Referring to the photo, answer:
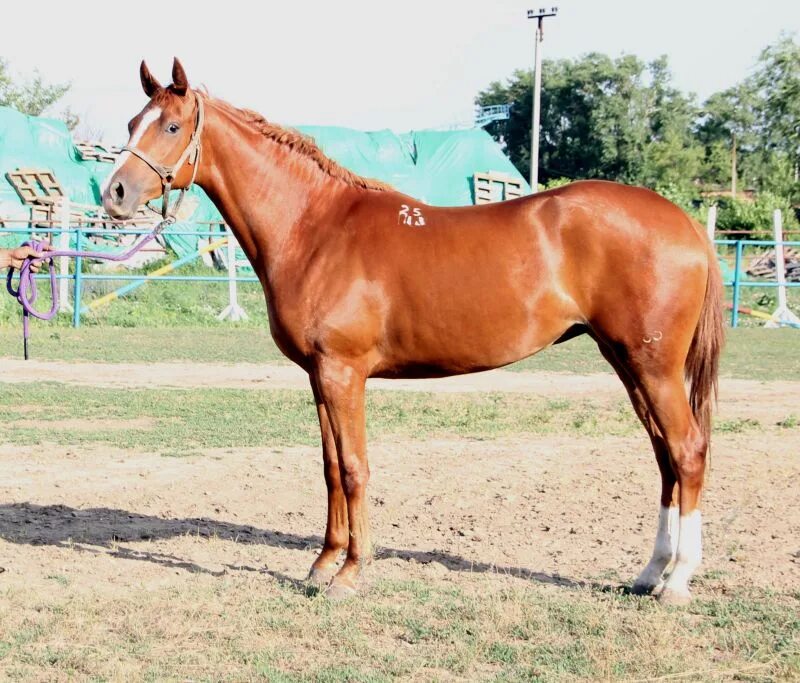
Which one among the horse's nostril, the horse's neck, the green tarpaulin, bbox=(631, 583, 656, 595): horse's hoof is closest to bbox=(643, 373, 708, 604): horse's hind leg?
bbox=(631, 583, 656, 595): horse's hoof

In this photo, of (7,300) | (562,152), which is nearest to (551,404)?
(7,300)

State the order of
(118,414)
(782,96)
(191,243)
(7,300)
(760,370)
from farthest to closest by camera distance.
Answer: (782,96) < (191,243) < (7,300) < (760,370) < (118,414)

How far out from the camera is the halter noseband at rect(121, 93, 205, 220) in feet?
15.6

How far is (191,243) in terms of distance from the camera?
25.9m

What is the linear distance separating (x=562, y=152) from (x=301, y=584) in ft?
167

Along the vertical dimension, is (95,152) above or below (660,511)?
above

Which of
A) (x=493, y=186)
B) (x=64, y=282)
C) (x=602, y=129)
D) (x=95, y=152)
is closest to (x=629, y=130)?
(x=602, y=129)

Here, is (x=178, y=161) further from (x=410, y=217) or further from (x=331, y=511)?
(x=331, y=511)

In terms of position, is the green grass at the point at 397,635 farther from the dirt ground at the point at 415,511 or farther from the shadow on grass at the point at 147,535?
the dirt ground at the point at 415,511

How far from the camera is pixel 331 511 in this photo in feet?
16.4

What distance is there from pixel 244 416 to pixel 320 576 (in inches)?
184

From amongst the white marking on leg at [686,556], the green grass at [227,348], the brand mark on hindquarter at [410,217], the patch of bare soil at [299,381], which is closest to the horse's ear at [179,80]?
the brand mark on hindquarter at [410,217]

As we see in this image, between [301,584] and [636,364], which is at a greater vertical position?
[636,364]

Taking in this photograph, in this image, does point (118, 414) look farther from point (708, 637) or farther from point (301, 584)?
point (708, 637)
